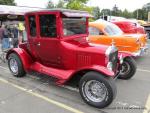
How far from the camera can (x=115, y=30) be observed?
9711mm

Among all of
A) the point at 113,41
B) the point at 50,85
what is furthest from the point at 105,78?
the point at 113,41

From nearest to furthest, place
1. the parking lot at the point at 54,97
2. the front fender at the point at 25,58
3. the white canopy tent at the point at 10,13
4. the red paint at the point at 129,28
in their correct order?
1. the parking lot at the point at 54,97
2. the front fender at the point at 25,58
3. the red paint at the point at 129,28
4. the white canopy tent at the point at 10,13

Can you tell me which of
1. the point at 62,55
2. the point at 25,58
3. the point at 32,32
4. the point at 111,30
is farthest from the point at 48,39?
the point at 111,30

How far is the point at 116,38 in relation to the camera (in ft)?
28.8

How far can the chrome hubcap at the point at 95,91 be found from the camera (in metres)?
4.59

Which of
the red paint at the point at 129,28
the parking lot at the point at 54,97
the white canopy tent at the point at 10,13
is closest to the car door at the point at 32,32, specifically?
the parking lot at the point at 54,97

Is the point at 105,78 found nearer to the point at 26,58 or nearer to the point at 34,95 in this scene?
the point at 34,95

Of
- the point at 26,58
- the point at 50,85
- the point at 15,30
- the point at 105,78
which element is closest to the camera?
the point at 105,78

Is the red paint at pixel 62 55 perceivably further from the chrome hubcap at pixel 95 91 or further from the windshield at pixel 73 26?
the chrome hubcap at pixel 95 91

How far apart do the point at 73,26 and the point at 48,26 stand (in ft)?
2.23

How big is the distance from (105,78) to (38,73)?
2230 millimetres

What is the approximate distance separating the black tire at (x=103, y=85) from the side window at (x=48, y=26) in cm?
145

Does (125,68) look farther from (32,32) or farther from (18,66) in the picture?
(18,66)

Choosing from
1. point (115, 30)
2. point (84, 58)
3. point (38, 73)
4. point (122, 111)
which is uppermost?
point (115, 30)
